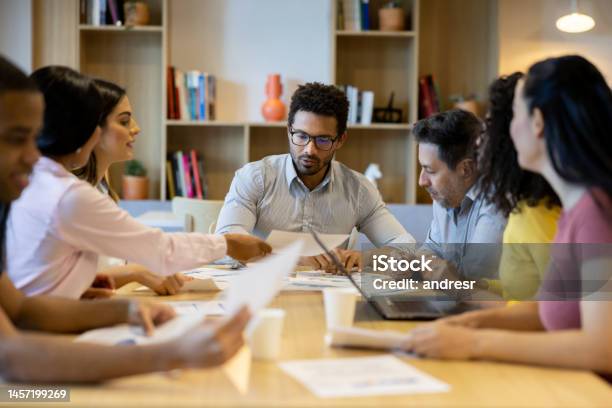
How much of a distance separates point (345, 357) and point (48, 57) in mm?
4250

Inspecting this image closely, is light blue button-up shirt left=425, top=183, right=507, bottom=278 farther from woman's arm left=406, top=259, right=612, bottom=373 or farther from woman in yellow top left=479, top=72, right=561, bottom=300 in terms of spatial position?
woman's arm left=406, top=259, right=612, bottom=373

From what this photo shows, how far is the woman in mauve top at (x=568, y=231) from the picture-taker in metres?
1.33

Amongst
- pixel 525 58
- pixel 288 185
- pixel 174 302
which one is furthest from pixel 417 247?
pixel 525 58

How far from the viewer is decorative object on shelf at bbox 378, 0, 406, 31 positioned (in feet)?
16.3

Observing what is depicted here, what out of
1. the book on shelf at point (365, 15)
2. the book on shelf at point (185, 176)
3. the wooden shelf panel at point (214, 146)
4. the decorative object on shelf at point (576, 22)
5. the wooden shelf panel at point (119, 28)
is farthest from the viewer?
the wooden shelf panel at point (214, 146)

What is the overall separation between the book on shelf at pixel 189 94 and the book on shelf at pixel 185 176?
261mm

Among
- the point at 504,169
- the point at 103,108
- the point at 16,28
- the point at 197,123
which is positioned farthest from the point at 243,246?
the point at 16,28

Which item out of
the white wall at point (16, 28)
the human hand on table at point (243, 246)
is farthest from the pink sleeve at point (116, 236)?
the white wall at point (16, 28)

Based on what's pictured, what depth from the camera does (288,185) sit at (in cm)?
310

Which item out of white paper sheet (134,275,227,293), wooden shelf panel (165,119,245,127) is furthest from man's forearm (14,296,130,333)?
wooden shelf panel (165,119,245,127)

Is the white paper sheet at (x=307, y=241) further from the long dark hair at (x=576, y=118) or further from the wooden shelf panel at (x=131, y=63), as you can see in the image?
the wooden shelf panel at (x=131, y=63)

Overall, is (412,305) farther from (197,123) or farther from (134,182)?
(134,182)

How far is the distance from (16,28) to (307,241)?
378 cm

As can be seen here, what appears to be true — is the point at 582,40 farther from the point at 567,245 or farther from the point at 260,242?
the point at 567,245
